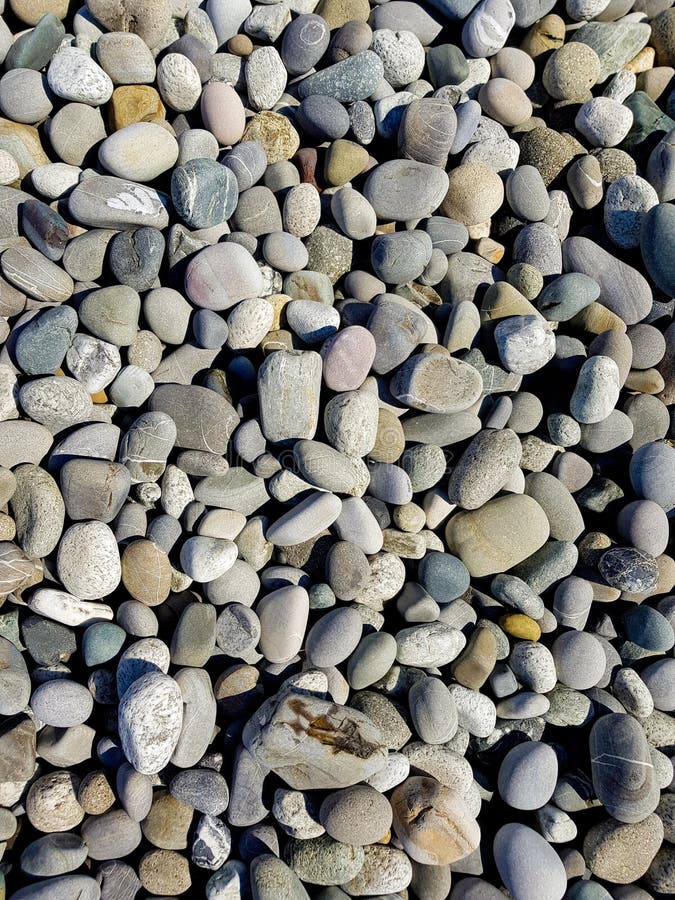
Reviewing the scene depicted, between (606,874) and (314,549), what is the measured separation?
1296 millimetres

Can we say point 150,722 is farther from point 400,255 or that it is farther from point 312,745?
point 400,255

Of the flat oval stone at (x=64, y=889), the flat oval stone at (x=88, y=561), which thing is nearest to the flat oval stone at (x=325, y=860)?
the flat oval stone at (x=64, y=889)

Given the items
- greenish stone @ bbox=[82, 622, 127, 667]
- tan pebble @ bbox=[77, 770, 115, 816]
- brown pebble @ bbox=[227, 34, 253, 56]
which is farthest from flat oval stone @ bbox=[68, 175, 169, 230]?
tan pebble @ bbox=[77, 770, 115, 816]

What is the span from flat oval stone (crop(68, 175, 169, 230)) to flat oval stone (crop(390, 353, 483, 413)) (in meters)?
1.05

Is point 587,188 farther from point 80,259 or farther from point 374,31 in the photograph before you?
point 80,259

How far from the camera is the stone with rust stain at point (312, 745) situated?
5.79ft

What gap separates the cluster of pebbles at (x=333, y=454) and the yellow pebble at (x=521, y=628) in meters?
0.01

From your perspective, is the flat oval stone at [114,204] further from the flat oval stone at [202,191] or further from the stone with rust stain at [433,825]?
the stone with rust stain at [433,825]

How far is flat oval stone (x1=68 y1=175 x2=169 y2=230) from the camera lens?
2.19m

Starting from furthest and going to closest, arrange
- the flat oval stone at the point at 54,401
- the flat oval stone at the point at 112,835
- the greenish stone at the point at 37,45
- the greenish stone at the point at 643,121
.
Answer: the greenish stone at the point at 643,121 < the greenish stone at the point at 37,45 < the flat oval stone at the point at 54,401 < the flat oval stone at the point at 112,835

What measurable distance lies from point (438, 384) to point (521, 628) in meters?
0.87

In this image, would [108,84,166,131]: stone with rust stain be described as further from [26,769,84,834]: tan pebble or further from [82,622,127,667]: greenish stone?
[26,769,84,834]: tan pebble

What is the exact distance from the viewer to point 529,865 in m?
1.81

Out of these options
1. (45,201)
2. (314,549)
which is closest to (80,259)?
(45,201)
